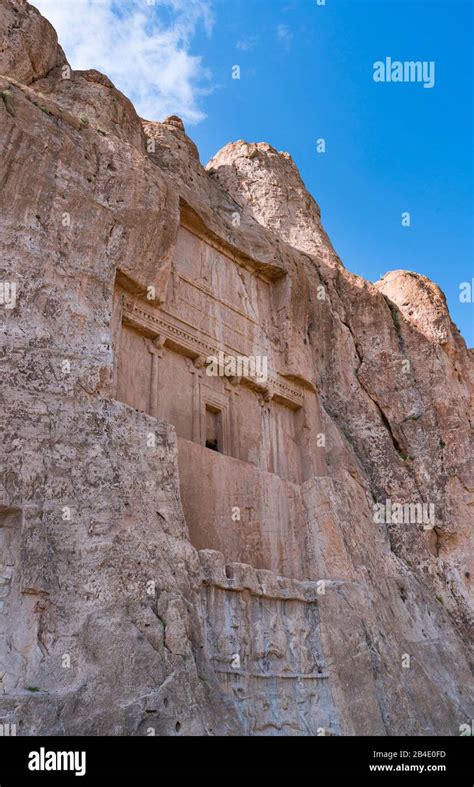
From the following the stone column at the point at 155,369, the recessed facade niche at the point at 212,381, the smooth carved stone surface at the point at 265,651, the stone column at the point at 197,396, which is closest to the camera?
the smooth carved stone surface at the point at 265,651

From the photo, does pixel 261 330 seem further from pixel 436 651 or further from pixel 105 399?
pixel 436 651

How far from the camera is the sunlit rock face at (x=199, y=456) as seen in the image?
27.0ft

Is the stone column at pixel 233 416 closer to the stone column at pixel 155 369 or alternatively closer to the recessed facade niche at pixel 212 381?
the recessed facade niche at pixel 212 381

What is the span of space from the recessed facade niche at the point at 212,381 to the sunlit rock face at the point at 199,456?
0.16 ft

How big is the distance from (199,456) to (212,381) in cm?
213

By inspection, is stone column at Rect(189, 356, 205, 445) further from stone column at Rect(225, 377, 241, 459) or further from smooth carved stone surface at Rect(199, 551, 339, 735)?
smooth carved stone surface at Rect(199, 551, 339, 735)

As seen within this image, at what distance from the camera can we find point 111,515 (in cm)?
899

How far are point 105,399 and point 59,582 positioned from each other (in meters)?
2.67

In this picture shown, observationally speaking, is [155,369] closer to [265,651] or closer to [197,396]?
[197,396]

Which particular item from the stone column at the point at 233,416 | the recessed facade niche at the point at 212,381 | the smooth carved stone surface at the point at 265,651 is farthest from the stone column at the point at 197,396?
the smooth carved stone surface at the point at 265,651

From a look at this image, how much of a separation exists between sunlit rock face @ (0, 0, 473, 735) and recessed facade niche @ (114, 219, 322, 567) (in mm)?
48

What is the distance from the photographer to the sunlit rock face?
324 inches

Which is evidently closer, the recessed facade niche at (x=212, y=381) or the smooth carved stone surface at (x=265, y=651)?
the smooth carved stone surface at (x=265, y=651)
